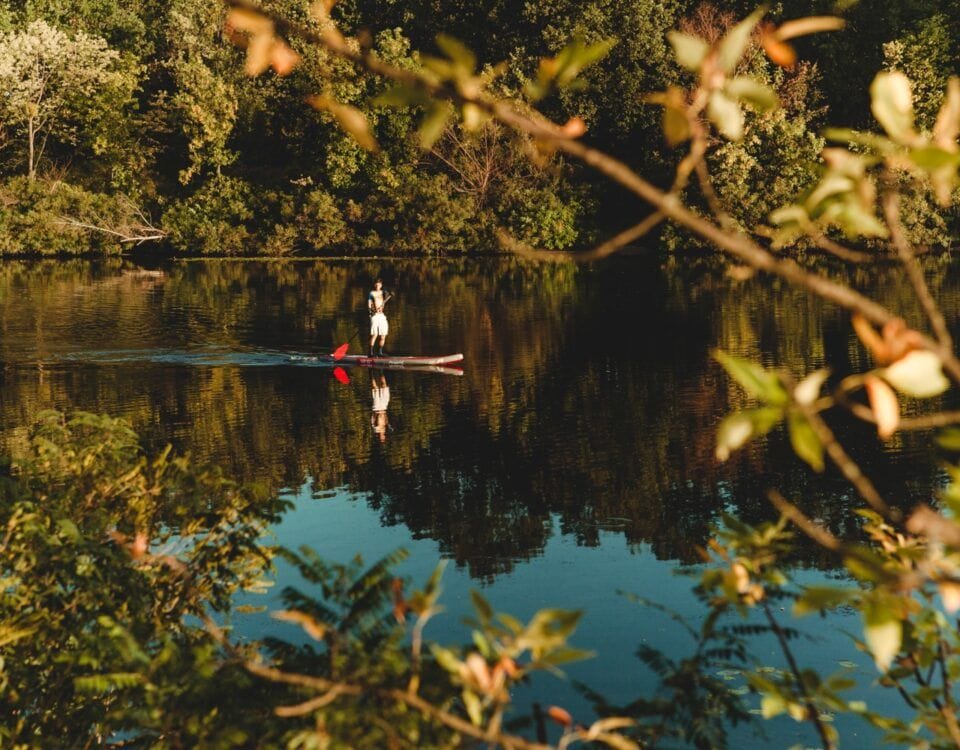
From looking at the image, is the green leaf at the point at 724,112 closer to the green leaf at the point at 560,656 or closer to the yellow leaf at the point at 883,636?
the yellow leaf at the point at 883,636

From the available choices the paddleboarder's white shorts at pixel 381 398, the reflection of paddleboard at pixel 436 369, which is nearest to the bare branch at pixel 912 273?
the paddleboarder's white shorts at pixel 381 398

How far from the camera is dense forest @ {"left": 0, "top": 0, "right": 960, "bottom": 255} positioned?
5034cm

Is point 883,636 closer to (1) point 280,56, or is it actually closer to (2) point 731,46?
(2) point 731,46

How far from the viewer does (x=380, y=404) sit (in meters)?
20.1

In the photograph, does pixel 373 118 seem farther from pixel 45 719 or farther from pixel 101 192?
pixel 45 719

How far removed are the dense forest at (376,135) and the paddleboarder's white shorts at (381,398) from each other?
28.5 meters

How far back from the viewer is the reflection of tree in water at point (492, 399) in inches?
550

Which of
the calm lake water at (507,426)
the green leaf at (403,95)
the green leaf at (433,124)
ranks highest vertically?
the green leaf at (403,95)

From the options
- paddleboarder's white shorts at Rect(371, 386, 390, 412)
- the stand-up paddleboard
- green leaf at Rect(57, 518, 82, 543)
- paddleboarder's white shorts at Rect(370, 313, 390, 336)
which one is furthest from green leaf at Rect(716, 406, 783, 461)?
paddleboarder's white shorts at Rect(370, 313, 390, 336)

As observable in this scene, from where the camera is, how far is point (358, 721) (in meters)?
2.81

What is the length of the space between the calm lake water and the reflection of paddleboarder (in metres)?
0.08

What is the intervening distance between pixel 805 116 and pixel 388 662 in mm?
49356

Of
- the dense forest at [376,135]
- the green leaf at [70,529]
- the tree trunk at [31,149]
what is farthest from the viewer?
the tree trunk at [31,149]

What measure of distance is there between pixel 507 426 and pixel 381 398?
3218 mm
